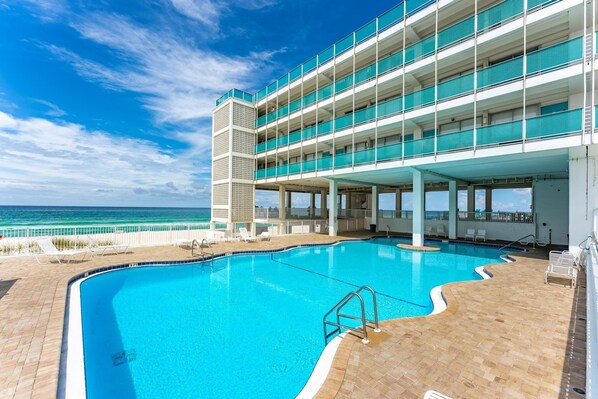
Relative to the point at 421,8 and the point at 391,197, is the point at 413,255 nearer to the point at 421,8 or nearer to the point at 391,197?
the point at 421,8

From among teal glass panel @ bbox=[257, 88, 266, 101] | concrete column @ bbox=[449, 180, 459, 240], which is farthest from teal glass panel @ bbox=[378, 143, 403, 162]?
teal glass panel @ bbox=[257, 88, 266, 101]

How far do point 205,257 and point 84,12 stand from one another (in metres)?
11.9

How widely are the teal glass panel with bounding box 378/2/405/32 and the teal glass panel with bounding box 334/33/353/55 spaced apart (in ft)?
7.69

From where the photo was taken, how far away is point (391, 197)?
34.4 meters

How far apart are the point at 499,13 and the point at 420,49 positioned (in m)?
3.57

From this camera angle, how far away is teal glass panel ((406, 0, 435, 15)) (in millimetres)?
14233

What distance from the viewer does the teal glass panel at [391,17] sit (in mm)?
15211

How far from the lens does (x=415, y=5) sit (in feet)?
47.9

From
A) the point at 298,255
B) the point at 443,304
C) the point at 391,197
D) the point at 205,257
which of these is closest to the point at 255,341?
the point at 443,304

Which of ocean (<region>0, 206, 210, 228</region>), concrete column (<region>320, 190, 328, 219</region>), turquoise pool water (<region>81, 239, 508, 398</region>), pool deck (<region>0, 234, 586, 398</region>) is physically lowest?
ocean (<region>0, 206, 210, 228</region>)

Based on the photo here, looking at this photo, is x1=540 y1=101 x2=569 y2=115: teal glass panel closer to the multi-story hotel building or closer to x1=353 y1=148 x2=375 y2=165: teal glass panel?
the multi-story hotel building

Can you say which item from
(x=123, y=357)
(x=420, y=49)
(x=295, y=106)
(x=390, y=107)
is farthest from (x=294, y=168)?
(x=123, y=357)

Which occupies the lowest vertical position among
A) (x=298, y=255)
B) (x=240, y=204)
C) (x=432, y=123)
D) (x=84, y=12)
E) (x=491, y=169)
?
(x=298, y=255)

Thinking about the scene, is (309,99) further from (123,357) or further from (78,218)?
(78,218)
